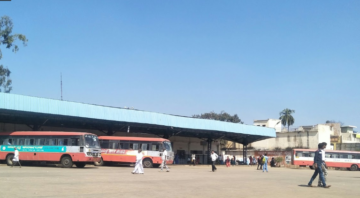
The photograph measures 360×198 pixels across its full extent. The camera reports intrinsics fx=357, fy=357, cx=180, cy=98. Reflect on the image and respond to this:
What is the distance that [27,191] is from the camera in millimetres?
9352

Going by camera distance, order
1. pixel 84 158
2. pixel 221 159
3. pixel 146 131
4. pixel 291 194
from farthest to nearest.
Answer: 1. pixel 221 159
2. pixel 146 131
3. pixel 84 158
4. pixel 291 194

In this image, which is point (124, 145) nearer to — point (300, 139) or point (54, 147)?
point (54, 147)

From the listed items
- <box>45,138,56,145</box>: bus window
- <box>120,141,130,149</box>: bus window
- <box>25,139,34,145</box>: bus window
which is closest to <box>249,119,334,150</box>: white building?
<box>120,141,130,149</box>: bus window

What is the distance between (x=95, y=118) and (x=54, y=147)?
6.61m

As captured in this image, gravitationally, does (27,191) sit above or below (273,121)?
below

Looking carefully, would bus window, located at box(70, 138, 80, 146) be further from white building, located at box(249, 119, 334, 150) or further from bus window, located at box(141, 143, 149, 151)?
white building, located at box(249, 119, 334, 150)

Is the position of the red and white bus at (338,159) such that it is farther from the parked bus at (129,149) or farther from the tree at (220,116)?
the tree at (220,116)

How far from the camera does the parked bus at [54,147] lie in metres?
24.1

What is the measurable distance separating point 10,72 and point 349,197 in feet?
Answer: 148

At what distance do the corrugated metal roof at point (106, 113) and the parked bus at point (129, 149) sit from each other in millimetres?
2714

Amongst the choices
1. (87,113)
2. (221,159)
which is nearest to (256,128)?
(221,159)

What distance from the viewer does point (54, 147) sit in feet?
81.2

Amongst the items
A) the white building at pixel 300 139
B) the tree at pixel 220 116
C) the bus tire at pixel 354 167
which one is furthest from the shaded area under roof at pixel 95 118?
the tree at pixel 220 116

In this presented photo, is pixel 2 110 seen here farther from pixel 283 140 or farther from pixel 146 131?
pixel 283 140
